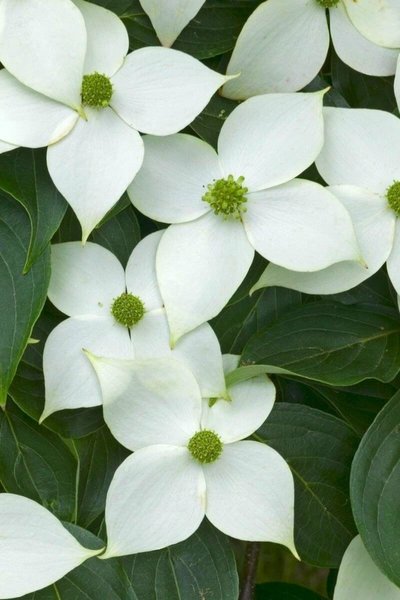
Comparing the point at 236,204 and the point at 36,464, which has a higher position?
the point at 236,204

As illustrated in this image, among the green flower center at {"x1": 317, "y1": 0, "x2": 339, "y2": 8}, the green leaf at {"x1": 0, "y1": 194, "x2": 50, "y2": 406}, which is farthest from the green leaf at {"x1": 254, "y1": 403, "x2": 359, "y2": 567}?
the green flower center at {"x1": 317, "y1": 0, "x2": 339, "y2": 8}

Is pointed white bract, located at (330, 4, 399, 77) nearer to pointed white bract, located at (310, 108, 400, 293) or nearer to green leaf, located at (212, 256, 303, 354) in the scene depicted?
pointed white bract, located at (310, 108, 400, 293)

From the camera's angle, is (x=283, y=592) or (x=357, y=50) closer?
(x=357, y=50)

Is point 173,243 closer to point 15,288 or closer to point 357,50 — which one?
point 15,288

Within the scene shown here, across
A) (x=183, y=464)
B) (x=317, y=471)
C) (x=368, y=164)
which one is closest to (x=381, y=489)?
(x=317, y=471)

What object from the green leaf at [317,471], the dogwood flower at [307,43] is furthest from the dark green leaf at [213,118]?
the green leaf at [317,471]

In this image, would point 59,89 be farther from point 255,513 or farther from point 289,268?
point 255,513

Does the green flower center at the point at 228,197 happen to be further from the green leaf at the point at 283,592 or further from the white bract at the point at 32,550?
the green leaf at the point at 283,592
